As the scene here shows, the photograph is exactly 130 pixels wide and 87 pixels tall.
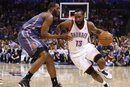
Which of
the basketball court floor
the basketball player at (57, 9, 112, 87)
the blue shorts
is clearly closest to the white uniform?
the basketball player at (57, 9, 112, 87)

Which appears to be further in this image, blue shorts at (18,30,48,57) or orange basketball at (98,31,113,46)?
orange basketball at (98,31,113,46)

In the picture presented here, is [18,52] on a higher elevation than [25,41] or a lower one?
lower

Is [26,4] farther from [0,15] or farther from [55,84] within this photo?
[55,84]

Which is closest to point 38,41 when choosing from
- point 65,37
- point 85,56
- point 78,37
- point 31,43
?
point 31,43

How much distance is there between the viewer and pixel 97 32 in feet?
20.6

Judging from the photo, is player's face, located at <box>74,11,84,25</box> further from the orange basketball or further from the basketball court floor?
the basketball court floor

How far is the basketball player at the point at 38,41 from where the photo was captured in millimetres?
5664

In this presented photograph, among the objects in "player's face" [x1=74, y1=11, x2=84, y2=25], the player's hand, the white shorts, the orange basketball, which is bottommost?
the white shorts

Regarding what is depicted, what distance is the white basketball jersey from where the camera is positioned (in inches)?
241

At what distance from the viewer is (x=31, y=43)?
18.9ft

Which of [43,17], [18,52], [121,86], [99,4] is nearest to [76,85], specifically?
[121,86]

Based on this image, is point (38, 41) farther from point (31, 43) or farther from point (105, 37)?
point (105, 37)

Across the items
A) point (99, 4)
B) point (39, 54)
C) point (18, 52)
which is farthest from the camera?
point (99, 4)

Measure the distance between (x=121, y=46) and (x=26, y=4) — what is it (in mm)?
8286
